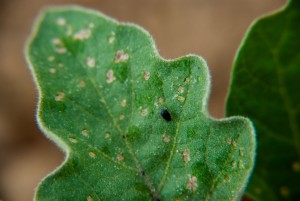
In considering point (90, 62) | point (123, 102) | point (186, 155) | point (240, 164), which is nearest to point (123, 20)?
point (90, 62)

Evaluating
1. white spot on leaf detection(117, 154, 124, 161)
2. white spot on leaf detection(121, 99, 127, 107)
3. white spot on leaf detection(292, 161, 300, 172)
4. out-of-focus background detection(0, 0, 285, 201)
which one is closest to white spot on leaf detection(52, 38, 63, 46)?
white spot on leaf detection(121, 99, 127, 107)

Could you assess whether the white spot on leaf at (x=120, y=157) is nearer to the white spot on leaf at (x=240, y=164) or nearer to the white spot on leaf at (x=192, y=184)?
the white spot on leaf at (x=192, y=184)

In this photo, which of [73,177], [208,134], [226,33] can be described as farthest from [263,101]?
[226,33]

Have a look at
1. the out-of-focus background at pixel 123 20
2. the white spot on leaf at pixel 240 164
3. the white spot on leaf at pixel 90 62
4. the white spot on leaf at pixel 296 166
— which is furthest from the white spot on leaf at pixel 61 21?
the out-of-focus background at pixel 123 20

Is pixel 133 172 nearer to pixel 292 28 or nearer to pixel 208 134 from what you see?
pixel 208 134

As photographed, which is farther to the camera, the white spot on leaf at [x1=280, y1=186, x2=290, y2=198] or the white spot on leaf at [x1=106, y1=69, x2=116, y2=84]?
the white spot on leaf at [x1=280, y1=186, x2=290, y2=198]

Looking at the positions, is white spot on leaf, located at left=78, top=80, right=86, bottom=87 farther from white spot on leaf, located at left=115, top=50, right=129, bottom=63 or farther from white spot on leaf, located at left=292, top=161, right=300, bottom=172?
white spot on leaf, located at left=292, top=161, right=300, bottom=172
